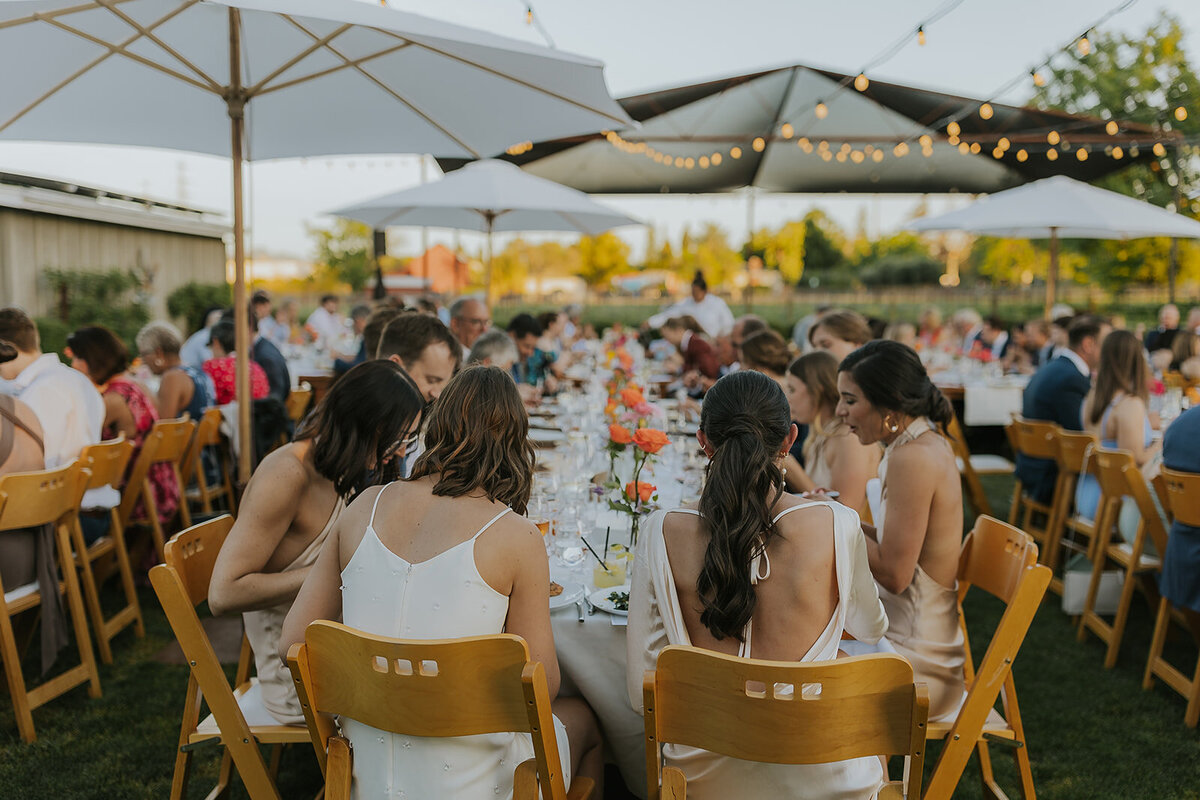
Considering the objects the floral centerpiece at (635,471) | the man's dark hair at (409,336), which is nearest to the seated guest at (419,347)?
the man's dark hair at (409,336)

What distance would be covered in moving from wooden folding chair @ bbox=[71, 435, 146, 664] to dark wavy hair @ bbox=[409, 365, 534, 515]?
221 cm

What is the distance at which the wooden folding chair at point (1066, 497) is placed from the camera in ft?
15.1

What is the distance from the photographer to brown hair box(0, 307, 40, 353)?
12.5ft

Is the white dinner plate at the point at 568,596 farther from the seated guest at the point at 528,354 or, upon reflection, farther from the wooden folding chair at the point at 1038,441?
the seated guest at the point at 528,354

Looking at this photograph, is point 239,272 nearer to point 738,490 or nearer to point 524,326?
point 738,490

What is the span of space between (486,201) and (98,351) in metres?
2.74

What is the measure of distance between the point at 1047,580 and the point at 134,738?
314 cm

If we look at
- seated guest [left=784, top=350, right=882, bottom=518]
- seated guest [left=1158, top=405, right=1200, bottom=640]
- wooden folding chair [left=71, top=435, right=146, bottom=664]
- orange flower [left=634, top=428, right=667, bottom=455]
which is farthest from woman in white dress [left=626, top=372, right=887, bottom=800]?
wooden folding chair [left=71, top=435, right=146, bottom=664]

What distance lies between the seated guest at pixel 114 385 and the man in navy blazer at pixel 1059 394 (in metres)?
5.21

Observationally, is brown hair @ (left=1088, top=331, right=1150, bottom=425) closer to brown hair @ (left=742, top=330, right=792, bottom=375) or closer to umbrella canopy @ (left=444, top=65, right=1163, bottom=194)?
brown hair @ (left=742, top=330, right=792, bottom=375)

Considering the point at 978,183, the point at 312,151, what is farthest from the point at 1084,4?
the point at 312,151

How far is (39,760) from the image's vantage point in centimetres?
306

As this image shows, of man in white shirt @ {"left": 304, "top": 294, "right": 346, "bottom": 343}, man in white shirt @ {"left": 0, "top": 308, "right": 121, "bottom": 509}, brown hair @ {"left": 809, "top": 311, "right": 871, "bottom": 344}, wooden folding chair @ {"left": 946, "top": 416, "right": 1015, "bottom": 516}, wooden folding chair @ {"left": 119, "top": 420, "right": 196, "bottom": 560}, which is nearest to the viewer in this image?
man in white shirt @ {"left": 0, "top": 308, "right": 121, "bottom": 509}

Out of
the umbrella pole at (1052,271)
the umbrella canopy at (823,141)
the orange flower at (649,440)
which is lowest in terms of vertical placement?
the orange flower at (649,440)
